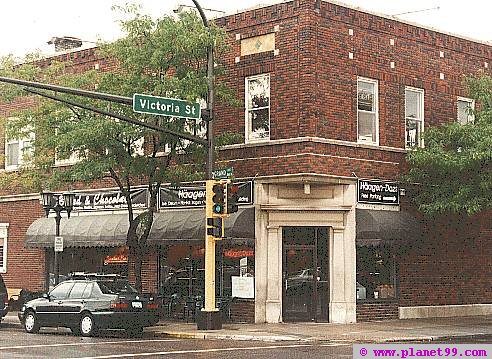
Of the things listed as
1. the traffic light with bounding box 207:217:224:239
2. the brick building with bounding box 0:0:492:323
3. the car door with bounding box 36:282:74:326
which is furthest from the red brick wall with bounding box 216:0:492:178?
the car door with bounding box 36:282:74:326

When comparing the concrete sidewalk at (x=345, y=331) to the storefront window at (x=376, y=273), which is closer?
the concrete sidewalk at (x=345, y=331)

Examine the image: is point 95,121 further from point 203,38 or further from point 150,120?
point 203,38

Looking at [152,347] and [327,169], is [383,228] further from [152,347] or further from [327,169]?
[152,347]

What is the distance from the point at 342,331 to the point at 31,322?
800 cm

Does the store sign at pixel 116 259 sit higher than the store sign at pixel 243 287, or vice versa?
the store sign at pixel 116 259

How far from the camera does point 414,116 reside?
3003cm

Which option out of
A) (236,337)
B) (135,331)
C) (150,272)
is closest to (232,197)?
(236,337)

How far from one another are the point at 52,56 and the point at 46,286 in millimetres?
7915

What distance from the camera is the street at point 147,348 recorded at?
19.2 metres

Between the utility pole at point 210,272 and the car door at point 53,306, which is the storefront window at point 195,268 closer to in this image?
the utility pole at point 210,272

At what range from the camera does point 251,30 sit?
2864cm

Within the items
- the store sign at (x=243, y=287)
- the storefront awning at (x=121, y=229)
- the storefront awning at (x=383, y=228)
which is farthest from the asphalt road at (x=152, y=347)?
the storefront awning at (x=383, y=228)

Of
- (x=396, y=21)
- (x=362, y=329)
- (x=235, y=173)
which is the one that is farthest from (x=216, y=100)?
(x=362, y=329)

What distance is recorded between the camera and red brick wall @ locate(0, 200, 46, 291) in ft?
115
